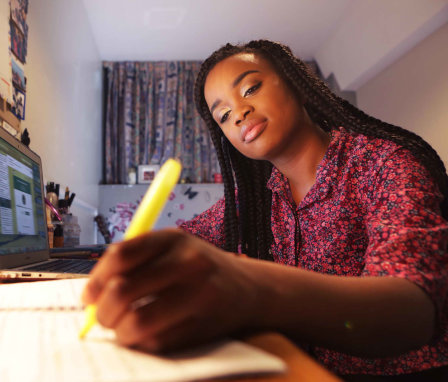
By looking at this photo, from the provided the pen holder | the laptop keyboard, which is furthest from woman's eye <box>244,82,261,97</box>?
the pen holder

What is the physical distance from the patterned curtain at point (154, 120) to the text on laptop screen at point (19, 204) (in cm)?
248

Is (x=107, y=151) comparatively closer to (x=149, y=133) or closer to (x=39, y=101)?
(x=149, y=133)

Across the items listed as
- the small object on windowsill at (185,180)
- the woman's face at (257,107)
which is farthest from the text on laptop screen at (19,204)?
the small object on windowsill at (185,180)

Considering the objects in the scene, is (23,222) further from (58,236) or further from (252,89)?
(252,89)

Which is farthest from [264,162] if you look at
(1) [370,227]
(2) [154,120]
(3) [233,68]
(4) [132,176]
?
(2) [154,120]

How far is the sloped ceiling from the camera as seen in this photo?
2.69 metres

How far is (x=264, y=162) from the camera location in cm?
121

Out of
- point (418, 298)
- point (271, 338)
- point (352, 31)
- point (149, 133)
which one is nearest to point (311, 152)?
point (418, 298)

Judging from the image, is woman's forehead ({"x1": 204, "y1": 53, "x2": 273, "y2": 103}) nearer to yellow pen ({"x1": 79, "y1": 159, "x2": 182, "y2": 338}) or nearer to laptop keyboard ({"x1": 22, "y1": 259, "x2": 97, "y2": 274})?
laptop keyboard ({"x1": 22, "y1": 259, "x2": 97, "y2": 274})

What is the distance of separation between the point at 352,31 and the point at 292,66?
2.58 metres

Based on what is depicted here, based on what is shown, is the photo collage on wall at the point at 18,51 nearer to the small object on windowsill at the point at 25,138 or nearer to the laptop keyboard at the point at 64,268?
the small object on windowsill at the point at 25,138

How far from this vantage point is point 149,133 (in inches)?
146

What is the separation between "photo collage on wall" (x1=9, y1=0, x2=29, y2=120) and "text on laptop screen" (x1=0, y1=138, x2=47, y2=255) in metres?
0.45

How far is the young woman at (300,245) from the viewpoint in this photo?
0.23m
